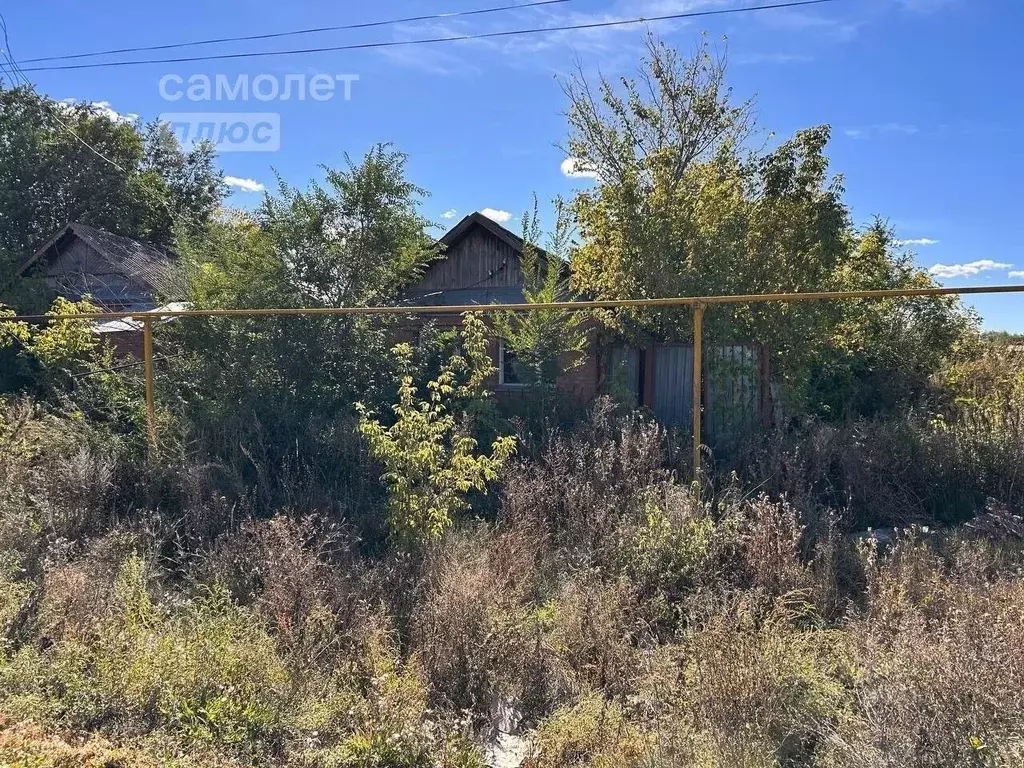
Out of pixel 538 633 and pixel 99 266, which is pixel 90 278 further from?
pixel 538 633

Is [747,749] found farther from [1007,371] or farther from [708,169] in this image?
[1007,371]

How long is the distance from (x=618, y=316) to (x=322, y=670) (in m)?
4.88

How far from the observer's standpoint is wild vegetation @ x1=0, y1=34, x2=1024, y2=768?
298cm

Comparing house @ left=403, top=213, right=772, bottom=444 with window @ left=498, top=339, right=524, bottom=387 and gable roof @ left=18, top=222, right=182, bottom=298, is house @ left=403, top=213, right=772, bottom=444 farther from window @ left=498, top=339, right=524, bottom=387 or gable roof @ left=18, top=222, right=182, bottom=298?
gable roof @ left=18, top=222, right=182, bottom=298

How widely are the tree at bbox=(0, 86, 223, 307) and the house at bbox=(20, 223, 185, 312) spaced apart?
1007 mm

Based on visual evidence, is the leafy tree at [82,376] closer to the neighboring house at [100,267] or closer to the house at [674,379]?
the house at [674,379]

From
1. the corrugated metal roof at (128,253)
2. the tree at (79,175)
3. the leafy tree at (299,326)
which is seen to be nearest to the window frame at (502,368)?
the leafy tree at (299,326)

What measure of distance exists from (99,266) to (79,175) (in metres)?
4.04

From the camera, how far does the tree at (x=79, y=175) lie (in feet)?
56.3

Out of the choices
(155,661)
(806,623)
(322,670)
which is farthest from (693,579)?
(155,661)

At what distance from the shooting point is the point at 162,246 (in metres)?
19.1

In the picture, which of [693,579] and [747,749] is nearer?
[747,749]

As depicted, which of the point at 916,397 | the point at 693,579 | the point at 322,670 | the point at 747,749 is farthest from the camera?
the point at 916,397

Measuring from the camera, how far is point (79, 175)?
58.7 ft
